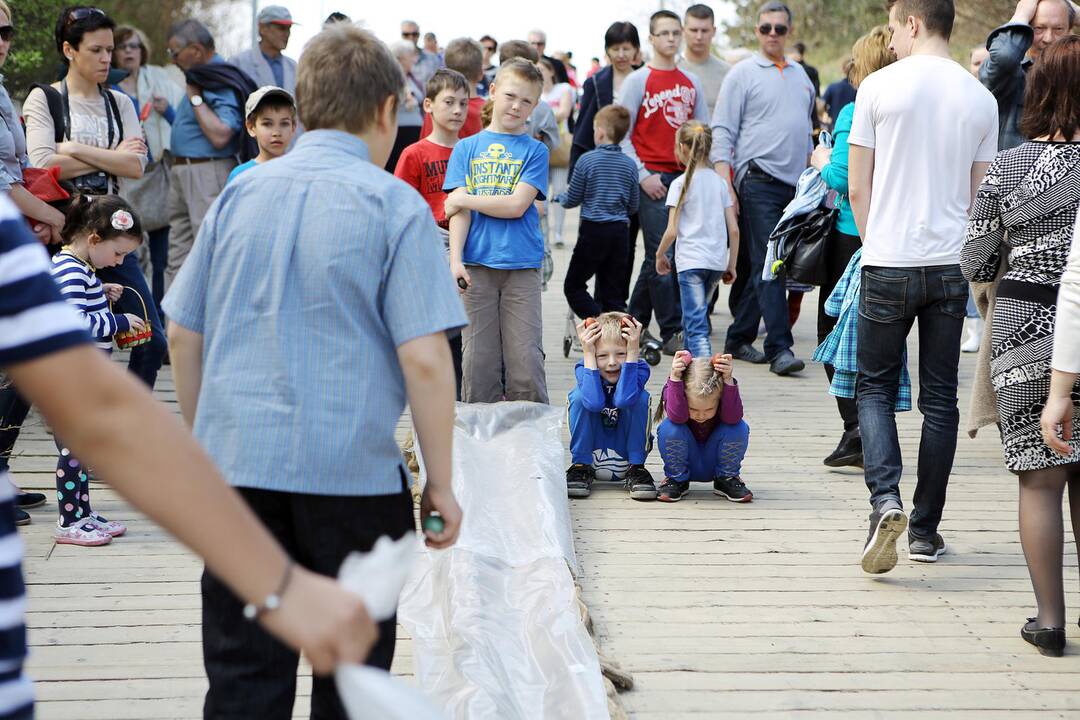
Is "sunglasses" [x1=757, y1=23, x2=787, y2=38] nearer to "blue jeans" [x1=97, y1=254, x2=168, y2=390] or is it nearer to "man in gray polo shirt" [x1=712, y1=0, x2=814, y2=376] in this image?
"man in gray polo shirt" [x1=712, y1=0, x2=814, y2=376]

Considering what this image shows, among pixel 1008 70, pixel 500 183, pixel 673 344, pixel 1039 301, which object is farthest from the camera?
pixel 673 344

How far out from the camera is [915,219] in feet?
15.0

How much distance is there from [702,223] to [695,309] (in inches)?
22.3

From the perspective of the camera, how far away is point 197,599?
4.44 metres

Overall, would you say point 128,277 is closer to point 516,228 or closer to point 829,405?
point 516,228

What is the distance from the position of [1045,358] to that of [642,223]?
5.36 meters

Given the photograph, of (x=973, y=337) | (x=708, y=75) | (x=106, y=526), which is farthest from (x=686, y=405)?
(x=708, y=75)

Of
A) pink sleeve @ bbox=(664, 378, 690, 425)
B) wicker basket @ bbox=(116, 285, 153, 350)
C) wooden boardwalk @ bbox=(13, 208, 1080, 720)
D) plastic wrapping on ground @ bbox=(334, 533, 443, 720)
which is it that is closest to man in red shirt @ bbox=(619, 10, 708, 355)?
wooden boardwalk @ bbox=(13, 208, 1080, 720)

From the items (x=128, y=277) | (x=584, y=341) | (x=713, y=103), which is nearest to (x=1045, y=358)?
(x=584, y=341)

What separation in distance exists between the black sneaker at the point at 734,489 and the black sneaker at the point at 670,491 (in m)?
0.16

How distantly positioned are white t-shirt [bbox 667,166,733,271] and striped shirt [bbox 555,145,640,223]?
30cm

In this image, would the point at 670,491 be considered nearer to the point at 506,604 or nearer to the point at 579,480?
the point at 579,480

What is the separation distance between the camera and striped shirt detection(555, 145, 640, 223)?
836 cm

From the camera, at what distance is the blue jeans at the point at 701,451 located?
5.64 meters
